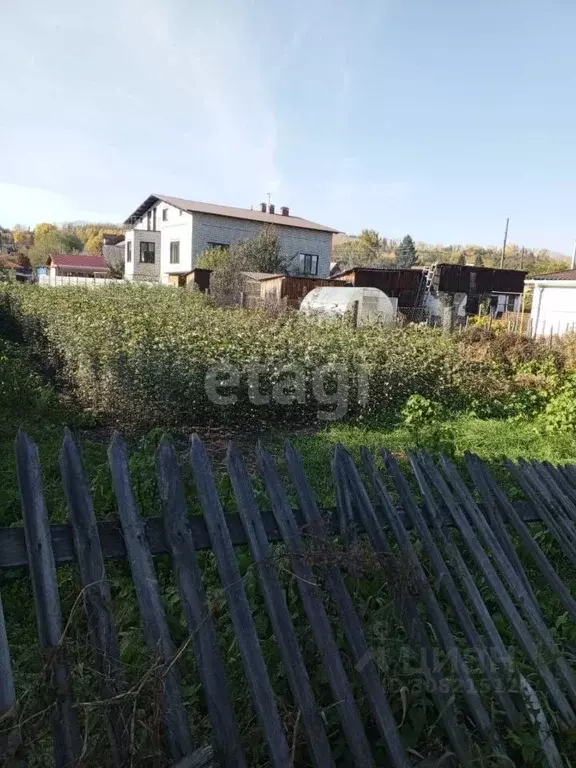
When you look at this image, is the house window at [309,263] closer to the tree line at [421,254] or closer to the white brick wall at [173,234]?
the white brick wall at [173,234]

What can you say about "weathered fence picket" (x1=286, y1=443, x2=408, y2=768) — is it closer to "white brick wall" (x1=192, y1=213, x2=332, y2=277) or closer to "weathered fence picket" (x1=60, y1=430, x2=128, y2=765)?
"weathered fence picket" (x1=60, y1=430, x2=128, y2=765)

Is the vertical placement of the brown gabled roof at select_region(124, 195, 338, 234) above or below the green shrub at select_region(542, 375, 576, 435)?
above

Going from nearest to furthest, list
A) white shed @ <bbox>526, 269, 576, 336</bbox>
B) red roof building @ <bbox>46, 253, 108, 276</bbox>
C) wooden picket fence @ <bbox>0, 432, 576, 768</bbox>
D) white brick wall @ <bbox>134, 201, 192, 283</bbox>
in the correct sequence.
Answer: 1. wooden picket fence @ <bbox>0, 432, 576, 768</bbox>
2. white shed @ <bbox>526, 269, 576, 336</bbox>
3. white brick wall @ <bbox>134, 201, 192, 283</bbox>
4. red roof building @ <bbox>46, 253, 108, 276</bbox>

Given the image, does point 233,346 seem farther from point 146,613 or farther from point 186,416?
point 146,613

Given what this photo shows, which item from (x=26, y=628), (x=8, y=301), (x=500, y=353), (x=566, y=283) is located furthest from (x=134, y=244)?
(x=26, y=628)

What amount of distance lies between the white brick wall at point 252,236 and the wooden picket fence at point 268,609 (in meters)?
32.6

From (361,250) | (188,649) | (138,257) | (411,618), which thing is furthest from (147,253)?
(361,250)

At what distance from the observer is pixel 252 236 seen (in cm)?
3503

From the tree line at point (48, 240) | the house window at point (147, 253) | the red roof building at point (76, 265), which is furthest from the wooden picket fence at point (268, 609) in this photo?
the tree line at point (48, 240)

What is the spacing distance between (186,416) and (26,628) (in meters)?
4.44

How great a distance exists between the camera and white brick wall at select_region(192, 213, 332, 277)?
1329 inches

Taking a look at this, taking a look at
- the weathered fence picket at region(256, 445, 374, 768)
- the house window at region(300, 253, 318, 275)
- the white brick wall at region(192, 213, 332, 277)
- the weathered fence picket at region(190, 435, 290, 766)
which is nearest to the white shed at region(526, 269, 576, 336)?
the white brick wall at region(192, 213, 332, 277)

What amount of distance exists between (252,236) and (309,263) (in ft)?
14.9

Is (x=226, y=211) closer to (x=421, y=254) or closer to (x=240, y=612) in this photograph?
(x=240, y=612)
